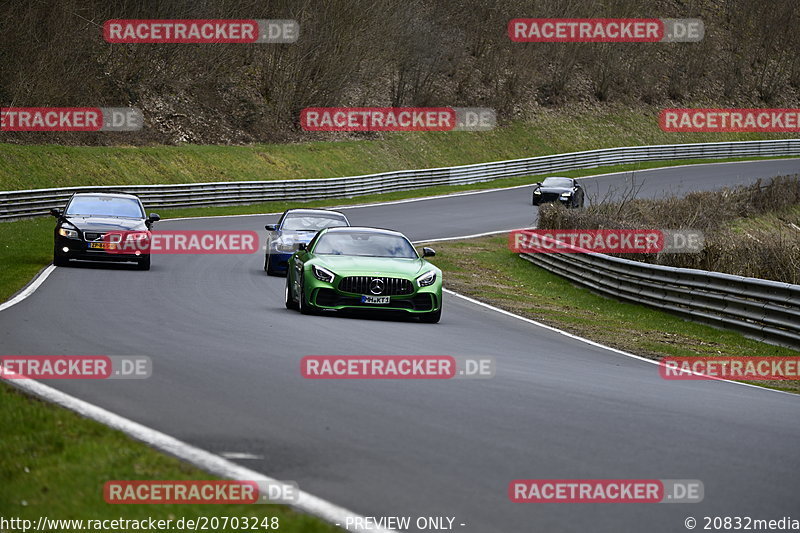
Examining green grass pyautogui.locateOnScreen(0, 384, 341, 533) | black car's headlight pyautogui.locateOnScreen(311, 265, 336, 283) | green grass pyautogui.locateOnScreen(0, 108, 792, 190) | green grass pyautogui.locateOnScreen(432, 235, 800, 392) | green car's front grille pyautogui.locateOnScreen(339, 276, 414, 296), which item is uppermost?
green grass pyautogui.locateOnScreen(0, 108, 792, 190)

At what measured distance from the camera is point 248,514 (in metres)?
5.60

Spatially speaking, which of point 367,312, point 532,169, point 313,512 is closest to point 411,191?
point 532,169

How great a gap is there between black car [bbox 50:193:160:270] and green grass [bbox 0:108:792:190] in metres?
15.0

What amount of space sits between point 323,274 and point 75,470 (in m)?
9.75

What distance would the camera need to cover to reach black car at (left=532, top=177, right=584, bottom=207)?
43.8 m

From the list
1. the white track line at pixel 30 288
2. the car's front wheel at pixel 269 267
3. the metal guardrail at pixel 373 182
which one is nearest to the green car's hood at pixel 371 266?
the white track line at pixel 30 288

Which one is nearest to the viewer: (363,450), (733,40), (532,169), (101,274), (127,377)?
(363,450)

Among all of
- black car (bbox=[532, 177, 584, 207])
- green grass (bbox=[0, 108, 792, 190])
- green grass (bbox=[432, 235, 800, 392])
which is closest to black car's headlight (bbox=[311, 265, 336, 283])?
green grass (bbox=[432, 235, 800, 392])

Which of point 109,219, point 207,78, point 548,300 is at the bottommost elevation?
point 548,300

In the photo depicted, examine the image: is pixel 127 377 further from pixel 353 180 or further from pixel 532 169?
pixel 532 169

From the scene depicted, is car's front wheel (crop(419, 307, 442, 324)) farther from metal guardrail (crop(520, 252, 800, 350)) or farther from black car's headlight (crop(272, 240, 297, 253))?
black car's headlight (crop(272, 240, 297, 253))

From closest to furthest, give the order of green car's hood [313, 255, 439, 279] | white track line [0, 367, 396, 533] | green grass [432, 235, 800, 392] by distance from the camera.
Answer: white track line [0, 367, 396, 533] → green car's hood [313, 255, 439, 279] → green grass [432, 235, 800, 392]

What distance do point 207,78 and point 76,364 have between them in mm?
45927

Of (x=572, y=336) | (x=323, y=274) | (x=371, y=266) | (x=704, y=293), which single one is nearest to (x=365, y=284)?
(x=371, y=266)
